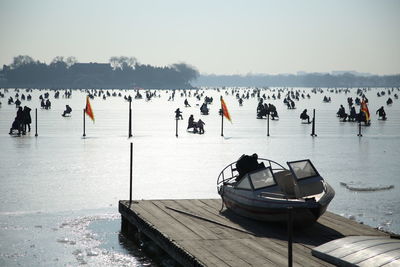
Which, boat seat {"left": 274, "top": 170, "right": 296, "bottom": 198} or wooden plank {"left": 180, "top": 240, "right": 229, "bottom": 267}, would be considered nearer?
wooden plank {"left": 180, "top": 240, "right": 229, "bottom": 267}

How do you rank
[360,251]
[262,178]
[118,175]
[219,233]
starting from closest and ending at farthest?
[360,251]
[219,233]
[262,178]
[118,175]

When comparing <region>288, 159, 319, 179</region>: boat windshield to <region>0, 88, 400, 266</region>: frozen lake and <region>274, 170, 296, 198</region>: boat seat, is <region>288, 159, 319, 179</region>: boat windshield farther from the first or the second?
<region>0, 88, 400, 266</region>: frozen lake

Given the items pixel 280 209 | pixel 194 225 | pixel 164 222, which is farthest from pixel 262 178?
pixel 164 222

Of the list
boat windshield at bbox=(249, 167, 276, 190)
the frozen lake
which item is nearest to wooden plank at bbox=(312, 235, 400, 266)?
boat windshield at bbox=(249, 167, 276, 190)

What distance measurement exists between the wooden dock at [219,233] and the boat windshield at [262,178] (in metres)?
0.84

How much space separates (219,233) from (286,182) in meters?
2.91

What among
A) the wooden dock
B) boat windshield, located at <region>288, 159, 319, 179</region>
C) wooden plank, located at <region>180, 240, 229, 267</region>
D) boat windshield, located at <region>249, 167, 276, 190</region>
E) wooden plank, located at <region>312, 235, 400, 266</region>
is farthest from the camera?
boat windshield, located at <region>288, 159, 319, 179</region>

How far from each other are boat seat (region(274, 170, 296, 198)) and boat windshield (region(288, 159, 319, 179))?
0.46 meters

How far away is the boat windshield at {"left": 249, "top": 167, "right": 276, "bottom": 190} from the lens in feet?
49.9

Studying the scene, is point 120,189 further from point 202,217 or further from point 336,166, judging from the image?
point 336,166

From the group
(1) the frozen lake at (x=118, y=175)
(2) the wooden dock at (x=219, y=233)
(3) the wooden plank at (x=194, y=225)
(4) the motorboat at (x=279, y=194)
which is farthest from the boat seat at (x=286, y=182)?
(1) the frozen lake at (x=118, y=175)

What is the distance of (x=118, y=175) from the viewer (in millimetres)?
26453

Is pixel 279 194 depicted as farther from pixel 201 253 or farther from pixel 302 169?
pixel 201 253

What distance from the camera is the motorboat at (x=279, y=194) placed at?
14.0 meters
